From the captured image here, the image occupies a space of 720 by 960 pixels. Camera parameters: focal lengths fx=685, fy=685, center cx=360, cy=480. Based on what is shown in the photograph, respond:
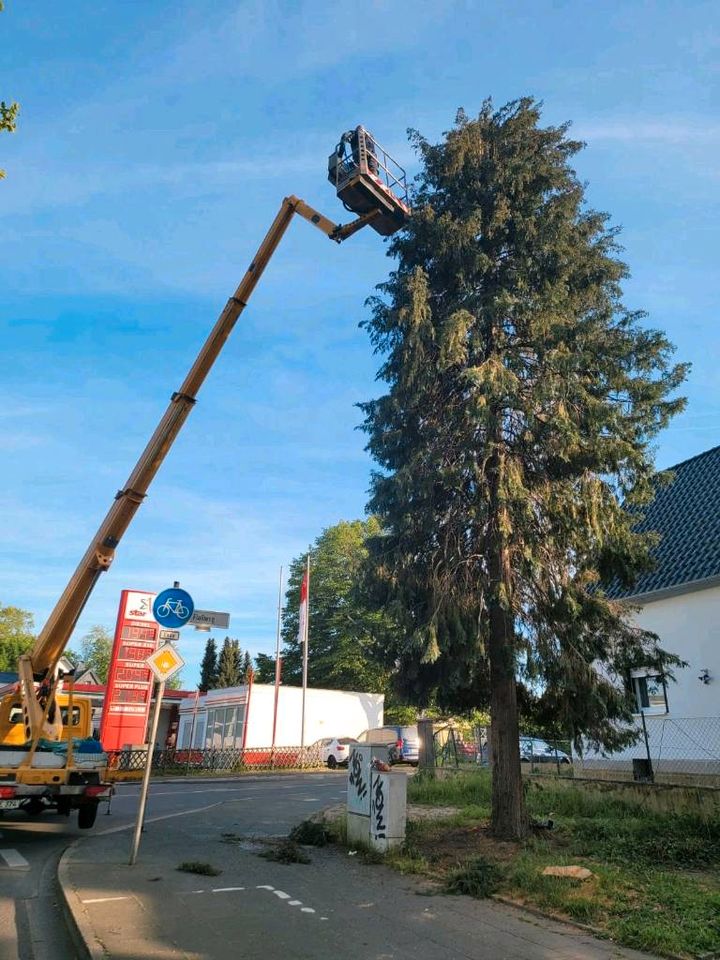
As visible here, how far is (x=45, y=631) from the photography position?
1165cm

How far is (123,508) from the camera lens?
12.1 meters

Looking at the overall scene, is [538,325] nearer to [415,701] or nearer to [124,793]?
[415,701]

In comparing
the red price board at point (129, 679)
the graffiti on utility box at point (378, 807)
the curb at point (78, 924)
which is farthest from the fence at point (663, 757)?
the red price board at point (129, 679)

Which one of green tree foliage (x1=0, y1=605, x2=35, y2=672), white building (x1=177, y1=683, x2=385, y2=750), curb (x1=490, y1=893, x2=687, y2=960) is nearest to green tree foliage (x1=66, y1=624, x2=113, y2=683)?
green tree foliage (x1=0, y1=605, x2=35, y2=672)

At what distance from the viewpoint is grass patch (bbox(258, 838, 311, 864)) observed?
8.84m

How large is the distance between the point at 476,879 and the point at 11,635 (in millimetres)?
89002

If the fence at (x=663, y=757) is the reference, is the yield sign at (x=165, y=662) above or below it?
above

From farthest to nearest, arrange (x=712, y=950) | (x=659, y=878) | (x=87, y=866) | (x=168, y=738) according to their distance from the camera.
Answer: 1. (x=168, y=738)
2. (x=87, y=866)
3. (x=659, y=878)
4. (x=712, y=950)

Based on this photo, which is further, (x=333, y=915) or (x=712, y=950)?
(x=333, y=915)

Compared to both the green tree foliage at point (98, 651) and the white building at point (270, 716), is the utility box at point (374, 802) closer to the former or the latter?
the white building at point (270, 716)

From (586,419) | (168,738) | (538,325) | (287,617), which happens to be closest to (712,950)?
(586,419)

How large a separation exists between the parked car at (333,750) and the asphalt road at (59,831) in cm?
988

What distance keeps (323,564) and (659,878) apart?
161 ft

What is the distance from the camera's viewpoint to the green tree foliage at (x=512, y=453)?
9891mm
